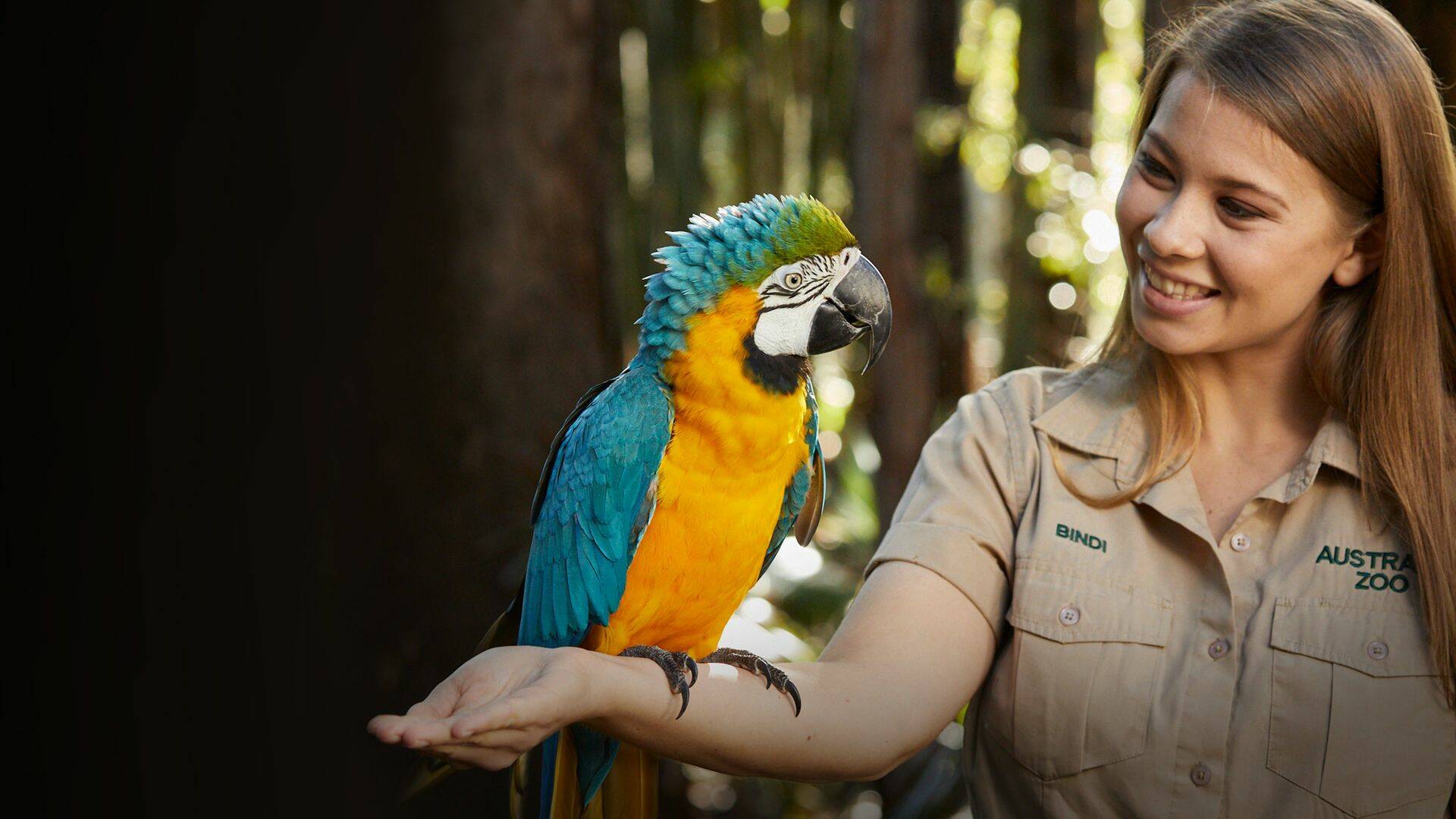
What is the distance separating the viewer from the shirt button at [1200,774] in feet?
3.91

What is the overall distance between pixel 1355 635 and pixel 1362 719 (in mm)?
96

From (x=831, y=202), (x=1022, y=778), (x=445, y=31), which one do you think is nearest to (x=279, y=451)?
(x=445, y=31)

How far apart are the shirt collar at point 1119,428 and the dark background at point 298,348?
446mm

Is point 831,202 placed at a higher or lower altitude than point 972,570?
higher

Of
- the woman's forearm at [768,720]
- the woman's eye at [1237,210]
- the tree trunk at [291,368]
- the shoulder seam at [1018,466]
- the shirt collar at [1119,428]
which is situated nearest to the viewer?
the woman's forearm at [768,720]

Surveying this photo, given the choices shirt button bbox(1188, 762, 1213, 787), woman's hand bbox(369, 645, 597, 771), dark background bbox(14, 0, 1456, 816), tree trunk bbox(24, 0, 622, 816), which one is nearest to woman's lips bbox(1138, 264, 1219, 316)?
shirt button bbox(1188, 762, 1213, 787)

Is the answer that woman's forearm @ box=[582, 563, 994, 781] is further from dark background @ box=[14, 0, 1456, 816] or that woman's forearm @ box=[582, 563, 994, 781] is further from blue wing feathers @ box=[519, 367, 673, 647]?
dark background @ box=[14, 0, 1456, 816]

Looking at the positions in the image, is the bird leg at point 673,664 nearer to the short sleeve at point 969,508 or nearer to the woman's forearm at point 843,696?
the woman's forearm at point 843,696

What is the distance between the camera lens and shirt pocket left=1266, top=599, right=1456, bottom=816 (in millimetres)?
1160

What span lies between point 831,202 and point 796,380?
3.63m

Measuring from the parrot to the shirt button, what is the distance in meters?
0.50

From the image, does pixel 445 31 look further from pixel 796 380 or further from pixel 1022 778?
pixel 1022 778

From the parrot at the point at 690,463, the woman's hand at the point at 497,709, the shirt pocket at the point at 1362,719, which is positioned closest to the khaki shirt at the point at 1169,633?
the shirt pocket at the point at 1362,719

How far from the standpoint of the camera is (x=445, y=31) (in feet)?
7.09
